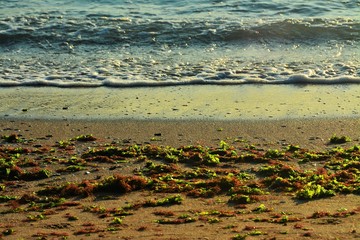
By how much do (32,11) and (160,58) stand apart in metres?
4.95

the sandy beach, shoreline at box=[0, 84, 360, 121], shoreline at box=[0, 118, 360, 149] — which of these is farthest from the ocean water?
shoreline at box=[0, 118, 360, 149]

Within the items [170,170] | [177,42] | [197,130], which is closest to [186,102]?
[197,130]

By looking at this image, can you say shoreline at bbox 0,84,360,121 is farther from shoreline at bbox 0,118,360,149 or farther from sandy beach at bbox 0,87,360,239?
shoreline at bbox 0,118,360,149

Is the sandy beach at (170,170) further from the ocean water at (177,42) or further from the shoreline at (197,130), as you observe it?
the ocean water at (177,42)

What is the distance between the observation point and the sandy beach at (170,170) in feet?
15.3

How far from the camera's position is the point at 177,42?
1291 cm

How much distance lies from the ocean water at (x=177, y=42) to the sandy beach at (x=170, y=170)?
3.04 feet

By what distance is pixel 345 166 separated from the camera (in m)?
6.14

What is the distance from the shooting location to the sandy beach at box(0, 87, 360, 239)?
467 cm

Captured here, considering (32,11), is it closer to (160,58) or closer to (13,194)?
(160,58)

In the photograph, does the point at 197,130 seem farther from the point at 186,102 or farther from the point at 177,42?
the point at 177,42

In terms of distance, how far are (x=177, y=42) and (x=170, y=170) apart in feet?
23.1

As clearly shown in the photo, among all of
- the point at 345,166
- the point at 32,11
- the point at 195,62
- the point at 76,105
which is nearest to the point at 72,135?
the point at 76,105

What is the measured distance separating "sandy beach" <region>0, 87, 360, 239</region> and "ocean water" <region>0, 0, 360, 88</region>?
93cm
